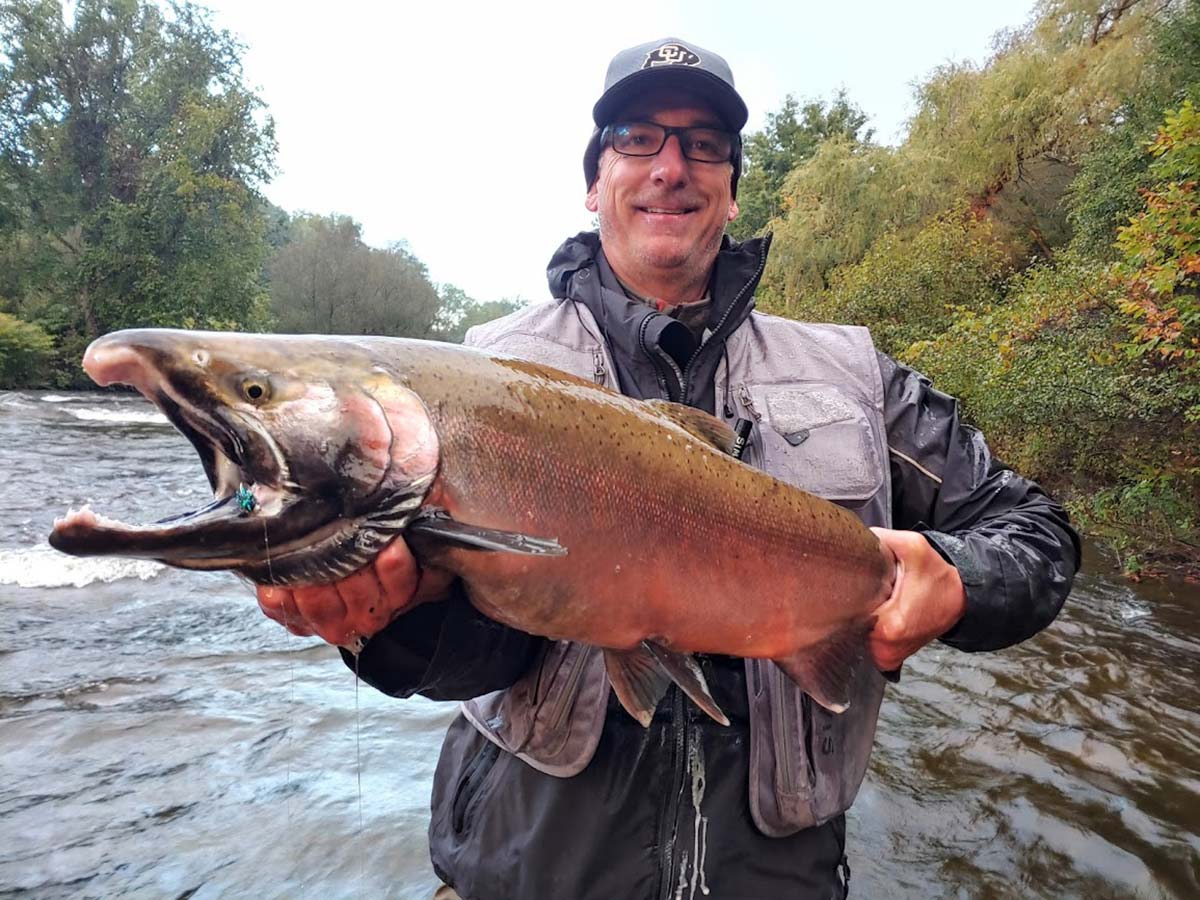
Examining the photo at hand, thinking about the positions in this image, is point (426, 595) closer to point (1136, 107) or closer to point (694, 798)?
point (694, 798)

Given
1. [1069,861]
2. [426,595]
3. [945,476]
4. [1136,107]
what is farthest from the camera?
[1136,107]

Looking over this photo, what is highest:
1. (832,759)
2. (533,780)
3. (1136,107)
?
(1136,107)

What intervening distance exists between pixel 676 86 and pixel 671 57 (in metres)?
0.10

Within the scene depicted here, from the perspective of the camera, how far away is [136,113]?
34.2m

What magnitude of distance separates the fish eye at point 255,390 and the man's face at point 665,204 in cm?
143

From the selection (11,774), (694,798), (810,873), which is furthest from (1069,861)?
(11,774)

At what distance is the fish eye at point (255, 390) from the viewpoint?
62.5 inches

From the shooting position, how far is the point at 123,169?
113 ft

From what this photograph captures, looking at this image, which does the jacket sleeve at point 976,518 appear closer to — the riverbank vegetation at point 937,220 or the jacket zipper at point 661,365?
the jacket zipper at point 661,365

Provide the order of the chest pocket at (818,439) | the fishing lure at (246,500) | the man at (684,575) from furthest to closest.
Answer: the chest pocket at (818,439) < the man at (684,575) < the fishing lure at (246,500)

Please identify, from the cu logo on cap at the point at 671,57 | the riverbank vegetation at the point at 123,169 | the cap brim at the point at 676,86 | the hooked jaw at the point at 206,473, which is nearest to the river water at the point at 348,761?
the hooked jaw at the point at 206,473

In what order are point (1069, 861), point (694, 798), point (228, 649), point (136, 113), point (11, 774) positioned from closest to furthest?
point (694, 798) < point (1069, 861) < point (11, 774) < point (228, 649) < point (136, 113)

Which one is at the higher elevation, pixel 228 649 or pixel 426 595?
pixel 426 595

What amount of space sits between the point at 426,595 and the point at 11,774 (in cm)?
475
